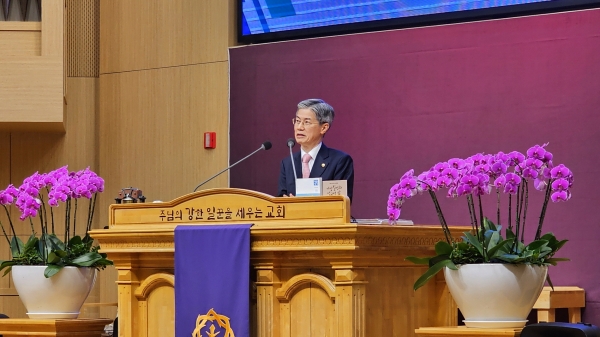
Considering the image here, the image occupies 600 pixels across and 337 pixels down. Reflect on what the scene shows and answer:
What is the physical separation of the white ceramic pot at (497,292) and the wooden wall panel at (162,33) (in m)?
3.79

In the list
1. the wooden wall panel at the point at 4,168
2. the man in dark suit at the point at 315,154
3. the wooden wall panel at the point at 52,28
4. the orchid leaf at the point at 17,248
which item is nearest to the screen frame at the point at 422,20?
the wooden wall panel at the point at 52,28

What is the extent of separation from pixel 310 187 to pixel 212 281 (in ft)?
1.82

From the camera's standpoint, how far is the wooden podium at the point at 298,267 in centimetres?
374

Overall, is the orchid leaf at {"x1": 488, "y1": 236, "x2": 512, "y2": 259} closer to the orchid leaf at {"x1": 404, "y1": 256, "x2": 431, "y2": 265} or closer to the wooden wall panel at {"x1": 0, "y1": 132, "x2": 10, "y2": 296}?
the orchid leaf at {"x1": 404, "y1": 256, "x2": 431, "y2": 265}

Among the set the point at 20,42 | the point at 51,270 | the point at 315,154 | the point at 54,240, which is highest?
the point at 20,42

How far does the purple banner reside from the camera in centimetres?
388

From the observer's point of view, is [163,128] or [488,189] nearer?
[488,189]

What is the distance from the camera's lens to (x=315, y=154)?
16.2ft

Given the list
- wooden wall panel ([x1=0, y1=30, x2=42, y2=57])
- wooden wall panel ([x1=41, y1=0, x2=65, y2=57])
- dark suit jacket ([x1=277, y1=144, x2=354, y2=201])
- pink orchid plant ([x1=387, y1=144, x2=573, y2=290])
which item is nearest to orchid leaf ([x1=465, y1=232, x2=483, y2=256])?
pink orchid plant ([x1=387, y1=144, x2=573, y2=290])

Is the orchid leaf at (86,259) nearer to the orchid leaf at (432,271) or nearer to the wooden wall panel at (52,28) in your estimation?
the orchid leaf at (432,271)

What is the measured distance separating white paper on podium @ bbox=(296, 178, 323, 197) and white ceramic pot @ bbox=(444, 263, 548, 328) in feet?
2.18

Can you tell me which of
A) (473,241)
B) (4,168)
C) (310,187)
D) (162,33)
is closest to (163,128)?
(162,33)

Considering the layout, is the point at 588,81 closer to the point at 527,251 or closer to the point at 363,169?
the point at 363,169

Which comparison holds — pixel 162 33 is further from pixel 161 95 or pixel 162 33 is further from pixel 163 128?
pixel 163 128
